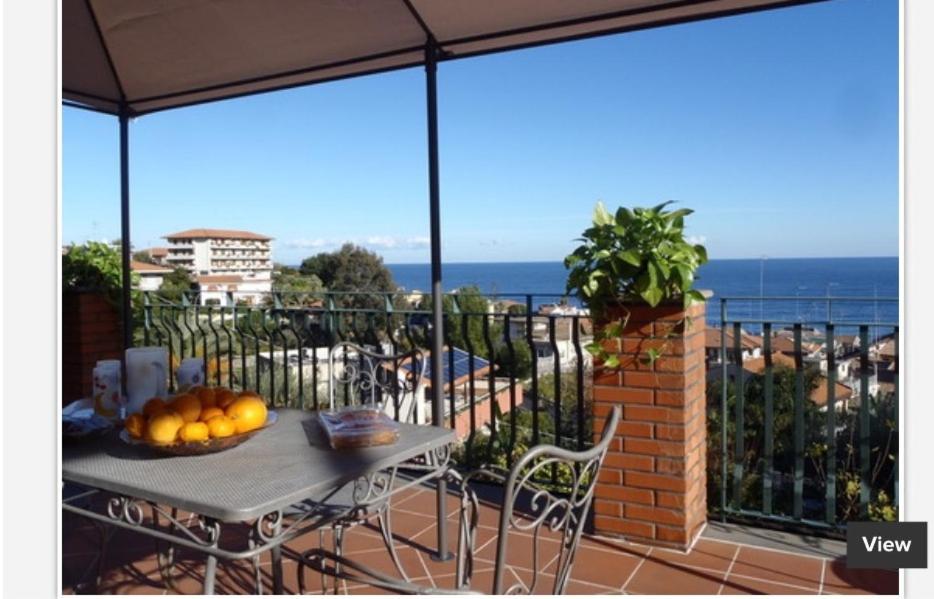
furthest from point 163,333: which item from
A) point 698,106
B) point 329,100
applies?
point 698,106

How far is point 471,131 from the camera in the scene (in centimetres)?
4731

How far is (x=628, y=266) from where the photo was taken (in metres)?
2.73

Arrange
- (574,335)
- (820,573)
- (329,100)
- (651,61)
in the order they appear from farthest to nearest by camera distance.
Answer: (651,61), (329,100), (574,335), (820,573)

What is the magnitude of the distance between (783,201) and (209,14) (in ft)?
190

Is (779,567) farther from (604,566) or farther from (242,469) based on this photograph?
(242,469)

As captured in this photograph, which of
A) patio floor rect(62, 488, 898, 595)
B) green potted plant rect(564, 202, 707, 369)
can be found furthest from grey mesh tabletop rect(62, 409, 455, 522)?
green potted plant rect(564, 202, 707, 369)

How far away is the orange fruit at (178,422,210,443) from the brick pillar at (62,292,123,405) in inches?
126

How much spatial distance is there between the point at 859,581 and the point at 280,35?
9.86 ft

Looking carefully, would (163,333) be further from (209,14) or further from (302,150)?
(302,150)

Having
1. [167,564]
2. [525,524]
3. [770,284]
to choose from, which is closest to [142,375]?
[167,564]

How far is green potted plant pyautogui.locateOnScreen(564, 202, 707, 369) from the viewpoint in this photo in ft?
8.77

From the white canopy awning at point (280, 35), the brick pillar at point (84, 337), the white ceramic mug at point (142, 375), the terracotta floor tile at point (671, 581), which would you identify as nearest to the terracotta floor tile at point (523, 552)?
the terracotta floor tile at point (671, 581)

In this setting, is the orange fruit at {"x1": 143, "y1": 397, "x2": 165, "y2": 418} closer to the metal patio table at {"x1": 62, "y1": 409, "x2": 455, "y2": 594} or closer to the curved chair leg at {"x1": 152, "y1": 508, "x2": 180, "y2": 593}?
the metal patio table at {"x1": 62, "y1": 409, "x2": 455, "y2": 594}

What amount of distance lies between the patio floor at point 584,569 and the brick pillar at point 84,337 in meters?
1.72
